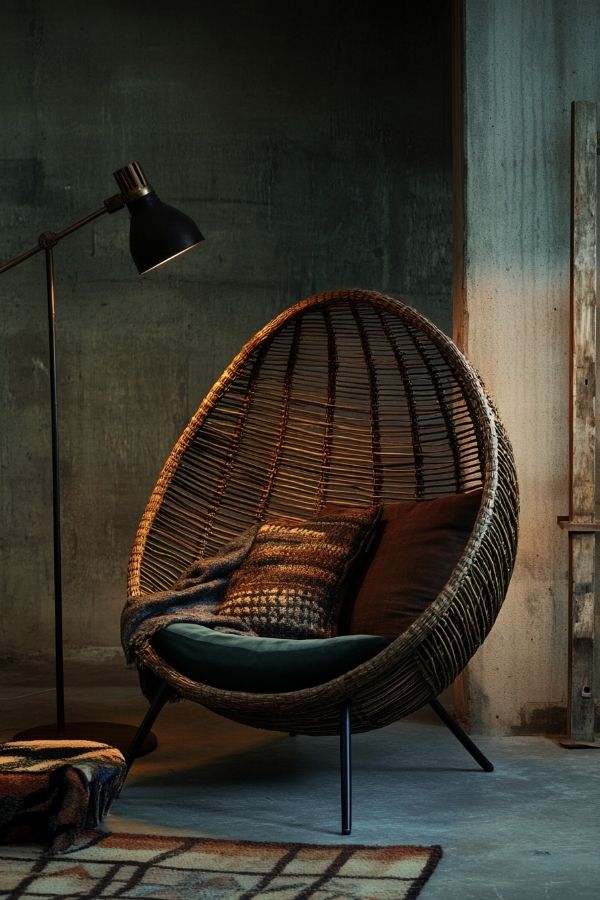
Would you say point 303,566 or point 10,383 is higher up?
point 10,383

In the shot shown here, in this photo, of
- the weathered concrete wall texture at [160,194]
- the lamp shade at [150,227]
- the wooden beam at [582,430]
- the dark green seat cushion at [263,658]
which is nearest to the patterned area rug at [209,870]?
the dark green seat cushion at [263,658]

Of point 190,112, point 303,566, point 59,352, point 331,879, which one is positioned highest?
point 190,112

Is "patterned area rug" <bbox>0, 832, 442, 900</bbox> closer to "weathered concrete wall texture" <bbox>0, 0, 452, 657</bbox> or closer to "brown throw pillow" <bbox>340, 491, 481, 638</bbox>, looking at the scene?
"brown throw pillow" <bbox>340, 491, 481, 638</bbox>

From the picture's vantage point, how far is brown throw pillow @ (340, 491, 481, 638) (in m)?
2.94

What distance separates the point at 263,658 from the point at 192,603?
459mm

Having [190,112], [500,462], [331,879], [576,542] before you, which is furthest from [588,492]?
[190,112]

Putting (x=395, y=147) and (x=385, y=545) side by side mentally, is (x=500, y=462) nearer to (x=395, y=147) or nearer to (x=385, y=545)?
(x=385, y=545)

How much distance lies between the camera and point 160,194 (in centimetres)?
468

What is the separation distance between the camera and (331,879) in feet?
7.24

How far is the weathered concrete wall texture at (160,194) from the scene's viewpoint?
4.66m

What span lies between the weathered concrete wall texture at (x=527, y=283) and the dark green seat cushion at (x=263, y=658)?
0.90 metres

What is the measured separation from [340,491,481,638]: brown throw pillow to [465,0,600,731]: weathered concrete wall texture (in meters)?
0.44

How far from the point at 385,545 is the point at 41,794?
1.11 meters

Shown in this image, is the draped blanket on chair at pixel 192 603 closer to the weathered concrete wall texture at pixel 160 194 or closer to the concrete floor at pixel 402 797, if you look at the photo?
the concrete floor at pixel 402 797
